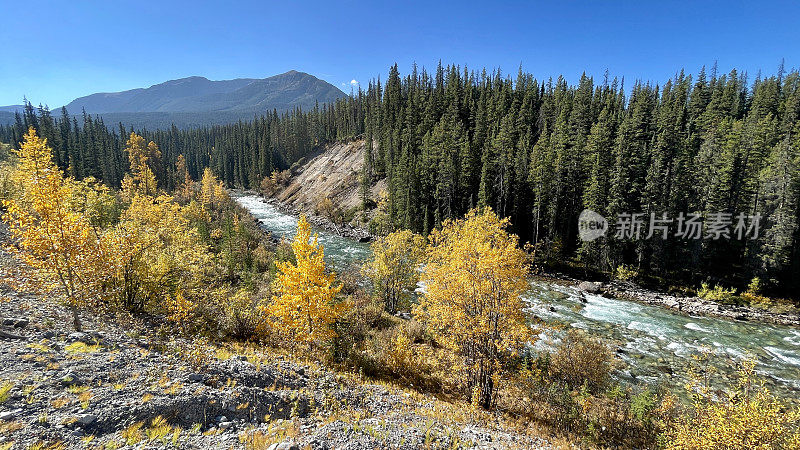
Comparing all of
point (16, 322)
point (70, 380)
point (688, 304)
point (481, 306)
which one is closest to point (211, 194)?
point (16, 322)

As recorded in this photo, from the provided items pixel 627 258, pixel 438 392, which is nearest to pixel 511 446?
pixel 438 392

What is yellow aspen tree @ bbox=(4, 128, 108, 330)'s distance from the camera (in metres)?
11.4

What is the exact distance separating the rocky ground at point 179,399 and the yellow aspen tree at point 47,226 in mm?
1622

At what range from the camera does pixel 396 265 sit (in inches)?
1179

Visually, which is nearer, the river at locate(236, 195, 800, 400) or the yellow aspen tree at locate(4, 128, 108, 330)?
the yellow aspen tree at locate(4, 128, 108, 330)

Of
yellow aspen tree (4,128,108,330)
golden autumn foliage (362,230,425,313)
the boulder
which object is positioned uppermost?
yellow aspen tree (4,128,108,330)

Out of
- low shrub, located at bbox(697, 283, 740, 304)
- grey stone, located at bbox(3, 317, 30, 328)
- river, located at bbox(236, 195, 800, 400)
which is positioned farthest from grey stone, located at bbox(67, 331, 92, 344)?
low shrub, located at bbox(697, 283, 740, 304)

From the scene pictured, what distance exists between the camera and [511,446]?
11.6 m

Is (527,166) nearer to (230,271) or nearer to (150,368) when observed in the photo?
(230,271)

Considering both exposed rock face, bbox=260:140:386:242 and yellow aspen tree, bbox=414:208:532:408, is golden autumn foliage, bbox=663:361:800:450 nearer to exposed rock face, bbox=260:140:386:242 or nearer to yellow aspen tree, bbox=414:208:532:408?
yellow aspen tree, bbox=414:208:532:408

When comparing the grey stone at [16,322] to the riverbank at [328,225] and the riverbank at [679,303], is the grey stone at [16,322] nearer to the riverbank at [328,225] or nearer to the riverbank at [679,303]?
the riverbank at [679,303]

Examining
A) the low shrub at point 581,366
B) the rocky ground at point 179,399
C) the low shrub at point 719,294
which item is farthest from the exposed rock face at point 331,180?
the rocky ground at point 179,399

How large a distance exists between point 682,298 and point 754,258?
11.2 meters

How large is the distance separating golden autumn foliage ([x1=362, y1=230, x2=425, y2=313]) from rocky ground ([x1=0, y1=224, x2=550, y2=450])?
15158mm
